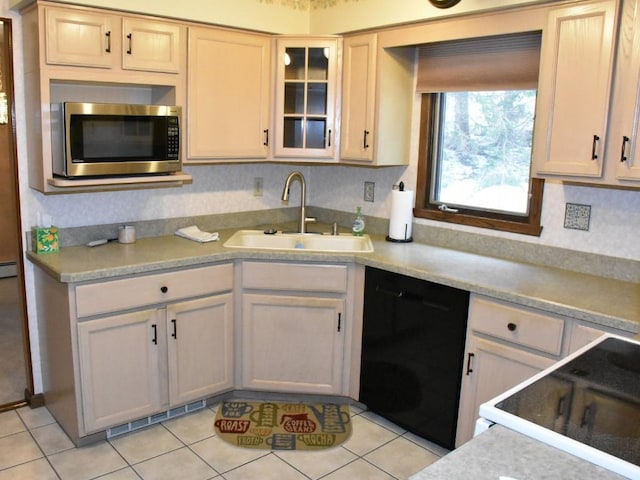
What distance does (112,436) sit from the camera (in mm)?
2846

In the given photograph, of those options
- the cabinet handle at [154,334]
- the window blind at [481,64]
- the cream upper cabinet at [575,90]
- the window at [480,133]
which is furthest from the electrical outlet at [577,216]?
the cabinet handle at [154,334]

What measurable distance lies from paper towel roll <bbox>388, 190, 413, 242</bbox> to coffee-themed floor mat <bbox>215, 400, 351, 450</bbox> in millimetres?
1005

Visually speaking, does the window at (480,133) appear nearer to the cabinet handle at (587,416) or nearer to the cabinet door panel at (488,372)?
the cabinet door panel at (488,372)

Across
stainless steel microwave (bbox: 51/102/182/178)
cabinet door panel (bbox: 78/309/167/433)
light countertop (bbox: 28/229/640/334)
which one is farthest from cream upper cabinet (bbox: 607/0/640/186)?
cabinet door panel (bbox: 78/309/167/433)

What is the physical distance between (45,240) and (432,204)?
6.85ft

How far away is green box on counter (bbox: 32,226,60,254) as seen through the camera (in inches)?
114

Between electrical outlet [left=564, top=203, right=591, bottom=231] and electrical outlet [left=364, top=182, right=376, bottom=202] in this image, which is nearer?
electrical outlet [left=564, top=203, right=591, bottom=231]

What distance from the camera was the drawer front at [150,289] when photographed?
8.57 feet

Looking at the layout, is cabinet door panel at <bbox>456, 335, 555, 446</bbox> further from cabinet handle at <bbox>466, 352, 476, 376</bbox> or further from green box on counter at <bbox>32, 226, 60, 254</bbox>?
green box on counter at <bbox>32, 226, 60, 254</bbox>

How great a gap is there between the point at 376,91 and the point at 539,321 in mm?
1538

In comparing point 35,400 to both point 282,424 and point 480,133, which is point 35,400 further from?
point 480,133

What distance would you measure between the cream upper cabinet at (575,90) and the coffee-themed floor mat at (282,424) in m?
1.60

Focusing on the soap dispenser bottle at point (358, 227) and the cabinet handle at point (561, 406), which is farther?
the soap dispenser bottle at point (358, 227)

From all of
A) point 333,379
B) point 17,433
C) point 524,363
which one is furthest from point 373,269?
point 17,433
